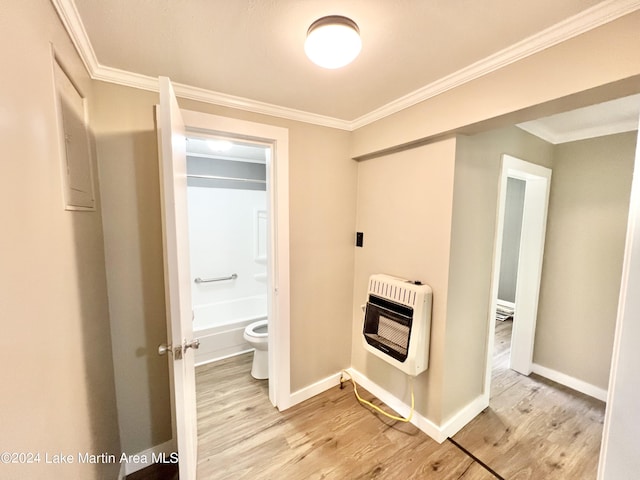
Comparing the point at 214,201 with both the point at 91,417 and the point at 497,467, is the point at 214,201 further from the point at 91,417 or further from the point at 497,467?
the point at 497,467

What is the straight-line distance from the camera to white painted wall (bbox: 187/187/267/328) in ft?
10.8

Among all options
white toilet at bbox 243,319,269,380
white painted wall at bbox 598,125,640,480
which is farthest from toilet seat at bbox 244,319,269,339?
white painted wall at bbox 598,125,640,480

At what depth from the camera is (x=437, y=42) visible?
1106 millimetres

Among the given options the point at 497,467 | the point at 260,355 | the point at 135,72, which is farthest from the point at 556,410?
the point at 135,72

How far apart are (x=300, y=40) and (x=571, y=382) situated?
3.38 m

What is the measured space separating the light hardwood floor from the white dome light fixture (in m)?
2.14

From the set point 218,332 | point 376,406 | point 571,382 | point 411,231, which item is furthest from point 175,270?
point 571,382

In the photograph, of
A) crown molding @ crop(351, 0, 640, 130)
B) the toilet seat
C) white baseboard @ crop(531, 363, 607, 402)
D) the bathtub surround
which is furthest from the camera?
the bathtub surround

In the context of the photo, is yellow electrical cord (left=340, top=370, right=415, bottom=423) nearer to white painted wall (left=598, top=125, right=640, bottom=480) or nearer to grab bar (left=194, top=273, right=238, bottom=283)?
white painted wall (left=598, top=125, right=640, bottom=480)

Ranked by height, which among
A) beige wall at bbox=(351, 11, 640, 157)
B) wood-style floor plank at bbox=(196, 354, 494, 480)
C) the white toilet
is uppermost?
beige wall at bbox=(351, 11, 640, 157)

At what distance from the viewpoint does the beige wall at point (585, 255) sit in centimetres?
203

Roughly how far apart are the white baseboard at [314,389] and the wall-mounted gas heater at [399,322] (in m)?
0.60

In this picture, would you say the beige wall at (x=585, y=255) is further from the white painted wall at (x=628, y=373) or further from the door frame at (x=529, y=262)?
the white painted wall at (x=628, y=373)

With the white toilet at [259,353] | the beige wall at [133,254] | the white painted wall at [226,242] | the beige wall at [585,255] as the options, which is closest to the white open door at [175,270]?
the beige wall at [133,254]
